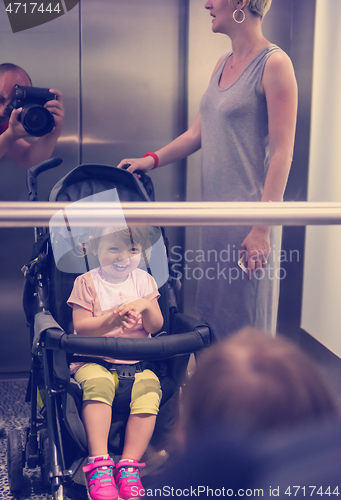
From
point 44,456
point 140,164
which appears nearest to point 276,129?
point 140,164

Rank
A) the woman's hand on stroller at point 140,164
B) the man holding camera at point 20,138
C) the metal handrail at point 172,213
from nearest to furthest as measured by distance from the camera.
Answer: the metal handrail at point 172,213 < the woman's hand on stroller at point 140,164 < the man holding camera at point 20,138

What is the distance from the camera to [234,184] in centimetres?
131

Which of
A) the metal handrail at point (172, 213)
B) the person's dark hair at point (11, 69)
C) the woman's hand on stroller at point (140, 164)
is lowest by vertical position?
the metal handrail at point (172, 213)

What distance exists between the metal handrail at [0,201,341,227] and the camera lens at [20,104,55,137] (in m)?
0.97

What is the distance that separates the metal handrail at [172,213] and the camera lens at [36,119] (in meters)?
0.97

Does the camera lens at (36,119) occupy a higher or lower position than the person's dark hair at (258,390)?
higher

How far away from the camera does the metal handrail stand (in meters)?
0.58

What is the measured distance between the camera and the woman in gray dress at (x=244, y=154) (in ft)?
3.80

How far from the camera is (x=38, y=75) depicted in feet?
6.38

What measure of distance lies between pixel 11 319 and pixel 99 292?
1008mm

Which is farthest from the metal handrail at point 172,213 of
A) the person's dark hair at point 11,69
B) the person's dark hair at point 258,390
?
the person's dark hair at point 11,69

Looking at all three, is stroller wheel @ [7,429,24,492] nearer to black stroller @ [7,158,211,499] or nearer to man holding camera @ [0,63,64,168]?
black stroller @ [7,158,211,499]

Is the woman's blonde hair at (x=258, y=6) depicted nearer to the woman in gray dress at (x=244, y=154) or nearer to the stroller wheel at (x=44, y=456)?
the woman in gray dress at (x=244, y=154)

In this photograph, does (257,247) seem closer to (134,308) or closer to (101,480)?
(134,308)
